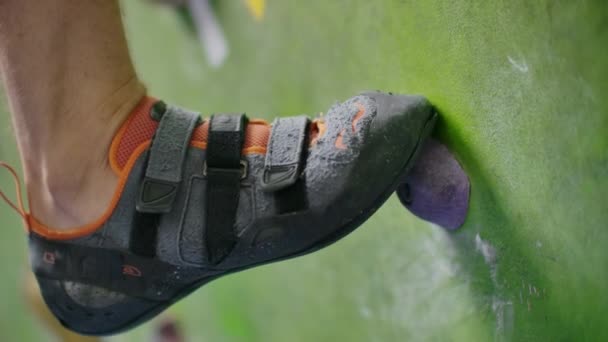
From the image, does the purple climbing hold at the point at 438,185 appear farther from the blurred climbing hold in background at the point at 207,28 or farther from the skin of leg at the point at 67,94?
the blurred climbing hold in background at the point at 207,28

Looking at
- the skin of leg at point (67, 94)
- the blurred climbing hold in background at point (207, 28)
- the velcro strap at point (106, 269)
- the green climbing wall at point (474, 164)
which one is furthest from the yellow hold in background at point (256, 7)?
the velcro strap at point (106, 269)

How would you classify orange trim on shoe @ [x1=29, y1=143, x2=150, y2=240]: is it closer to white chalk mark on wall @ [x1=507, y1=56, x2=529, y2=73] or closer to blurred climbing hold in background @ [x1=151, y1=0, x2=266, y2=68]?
white chalk mark on wall @ [x1=507, y1=56, x2=529, y2=73]

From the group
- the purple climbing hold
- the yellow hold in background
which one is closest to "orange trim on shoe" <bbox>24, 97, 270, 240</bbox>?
the purple climbing hold

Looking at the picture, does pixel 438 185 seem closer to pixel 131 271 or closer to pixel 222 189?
pixel 222 189

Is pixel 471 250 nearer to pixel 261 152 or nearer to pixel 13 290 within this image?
pixel 261 152

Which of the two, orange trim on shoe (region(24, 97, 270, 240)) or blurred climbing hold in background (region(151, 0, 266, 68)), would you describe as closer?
orange trim on shoe (region(24, 97, 270, 240))

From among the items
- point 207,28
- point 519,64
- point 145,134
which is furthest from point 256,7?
point 519,64

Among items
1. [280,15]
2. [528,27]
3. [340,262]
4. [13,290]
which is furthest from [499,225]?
[13,290]
